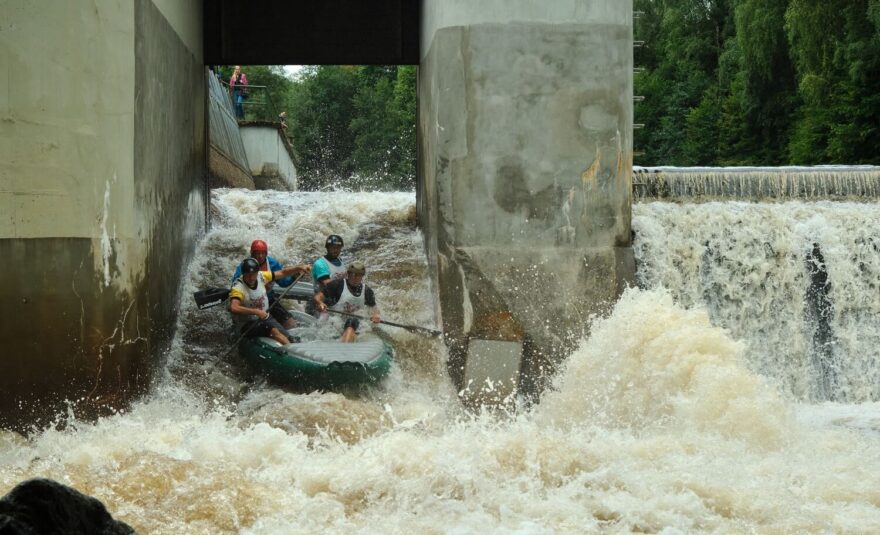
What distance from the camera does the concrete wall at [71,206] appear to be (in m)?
7.56

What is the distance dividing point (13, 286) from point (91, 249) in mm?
605

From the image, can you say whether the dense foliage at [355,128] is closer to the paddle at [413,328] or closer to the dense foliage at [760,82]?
the dense foliage at [760,82]

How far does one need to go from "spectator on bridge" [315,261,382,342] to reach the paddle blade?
34.1 inches

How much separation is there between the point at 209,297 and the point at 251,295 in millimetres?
460

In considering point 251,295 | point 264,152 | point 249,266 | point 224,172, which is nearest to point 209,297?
point 251,295

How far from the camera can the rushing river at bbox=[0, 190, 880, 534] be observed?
18.7 ft

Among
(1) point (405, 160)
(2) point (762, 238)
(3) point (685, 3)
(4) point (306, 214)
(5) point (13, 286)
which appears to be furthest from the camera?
(1) point (405, 160)

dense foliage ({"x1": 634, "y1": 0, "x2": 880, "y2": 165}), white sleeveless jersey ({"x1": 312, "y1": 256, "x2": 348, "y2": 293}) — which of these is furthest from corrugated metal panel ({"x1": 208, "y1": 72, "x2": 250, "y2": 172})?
dense foliage ({"x1": 634, "y1": 0, "x2": 880, "y2": 165})

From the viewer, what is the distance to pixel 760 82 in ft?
91.4

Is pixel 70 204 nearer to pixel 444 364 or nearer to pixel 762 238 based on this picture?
pixel 444 364

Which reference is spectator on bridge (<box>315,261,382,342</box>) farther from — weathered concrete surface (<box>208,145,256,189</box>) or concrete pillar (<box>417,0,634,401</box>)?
weathered concrete surface (<box>208,145,256,189</box>)

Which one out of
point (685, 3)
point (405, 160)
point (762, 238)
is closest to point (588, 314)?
point (762, 238)

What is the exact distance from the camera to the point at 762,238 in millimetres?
10602

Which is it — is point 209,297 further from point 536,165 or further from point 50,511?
point 50,511
